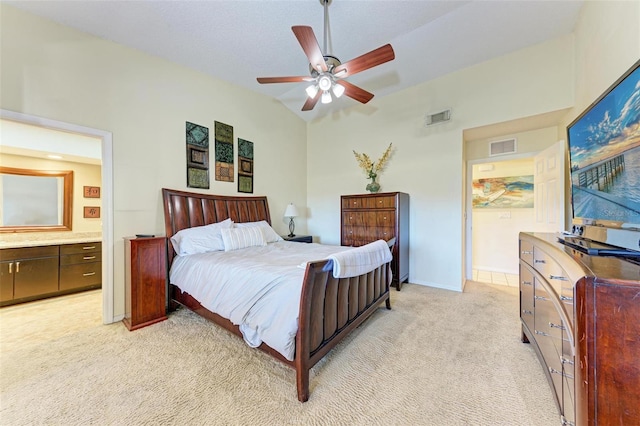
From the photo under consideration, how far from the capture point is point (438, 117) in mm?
3691

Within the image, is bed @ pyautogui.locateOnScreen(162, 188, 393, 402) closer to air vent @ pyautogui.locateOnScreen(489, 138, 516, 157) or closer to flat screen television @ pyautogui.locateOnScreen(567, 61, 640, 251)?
flat screen television @ pyautogui.locateOnScreen(567, 61, 640, 251)

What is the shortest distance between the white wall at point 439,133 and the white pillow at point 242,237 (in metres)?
1.90

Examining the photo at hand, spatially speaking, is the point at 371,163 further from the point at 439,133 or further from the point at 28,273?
the point at 28,273

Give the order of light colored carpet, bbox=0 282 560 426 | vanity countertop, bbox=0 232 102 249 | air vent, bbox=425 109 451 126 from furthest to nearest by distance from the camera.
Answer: air vent, bbox=425 109 451 126 < vanity countertop, bbox=0 232 102 249 < light colored carpet, bbox=0 282 560 426

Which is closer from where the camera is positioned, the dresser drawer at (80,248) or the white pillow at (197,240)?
the white pillow at (197,240)

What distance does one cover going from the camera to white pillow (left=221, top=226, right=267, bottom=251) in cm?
302

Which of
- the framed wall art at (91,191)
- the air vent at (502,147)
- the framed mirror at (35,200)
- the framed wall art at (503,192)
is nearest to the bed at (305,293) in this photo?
Result: the framed wall art at (91,191)

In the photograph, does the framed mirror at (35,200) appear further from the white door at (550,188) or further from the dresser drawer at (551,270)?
the white door at (550,188)

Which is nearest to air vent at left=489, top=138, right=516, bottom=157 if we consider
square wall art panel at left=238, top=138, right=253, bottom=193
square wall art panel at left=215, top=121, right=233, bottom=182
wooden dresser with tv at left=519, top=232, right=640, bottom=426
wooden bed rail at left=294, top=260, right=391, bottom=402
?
wooden bed rail at left=294, top=260, right=391, bottom=402

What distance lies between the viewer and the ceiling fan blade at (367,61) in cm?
198

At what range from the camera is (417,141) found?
391cm

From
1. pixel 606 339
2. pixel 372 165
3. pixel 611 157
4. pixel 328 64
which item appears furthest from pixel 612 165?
pixel 372 165

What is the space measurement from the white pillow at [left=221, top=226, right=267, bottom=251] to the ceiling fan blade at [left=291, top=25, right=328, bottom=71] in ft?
7.11

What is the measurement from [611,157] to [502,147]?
2.70 m
